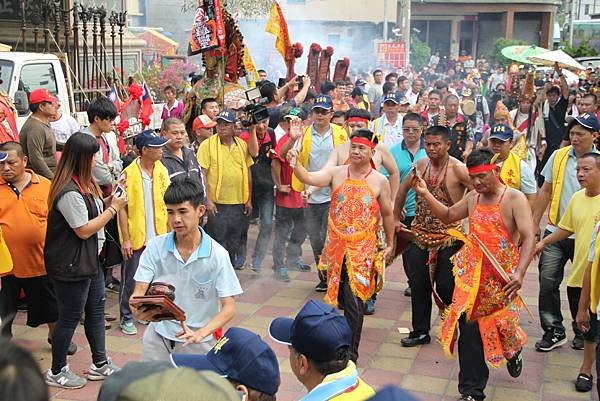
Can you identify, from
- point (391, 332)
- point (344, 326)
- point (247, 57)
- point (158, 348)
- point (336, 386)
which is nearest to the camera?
point (336, 386)

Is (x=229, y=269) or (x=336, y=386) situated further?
(x=229, y=269)

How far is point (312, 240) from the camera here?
831 cm

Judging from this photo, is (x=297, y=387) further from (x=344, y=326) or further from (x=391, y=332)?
(x=344, y=326)

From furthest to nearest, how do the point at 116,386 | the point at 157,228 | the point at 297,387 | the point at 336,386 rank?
the point at 157,228
the point at 297,387
the point at 336,386
the point at 116,386

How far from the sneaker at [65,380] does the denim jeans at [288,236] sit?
335cm

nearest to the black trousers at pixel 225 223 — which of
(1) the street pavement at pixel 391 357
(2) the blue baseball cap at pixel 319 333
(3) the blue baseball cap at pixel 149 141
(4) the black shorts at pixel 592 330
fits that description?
(1) the street pavement at pixel 391 357

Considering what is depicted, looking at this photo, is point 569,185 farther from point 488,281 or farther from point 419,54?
point 419,54

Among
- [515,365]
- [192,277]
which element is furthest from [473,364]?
[192,277]

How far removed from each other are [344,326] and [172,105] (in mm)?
10114

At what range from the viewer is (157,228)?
20.9 ft

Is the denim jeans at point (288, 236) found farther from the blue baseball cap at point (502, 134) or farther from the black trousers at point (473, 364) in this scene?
the black trousers at point (473, 364)

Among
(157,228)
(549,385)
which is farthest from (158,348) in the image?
(549,385)

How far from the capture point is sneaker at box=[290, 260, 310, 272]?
8.80 m

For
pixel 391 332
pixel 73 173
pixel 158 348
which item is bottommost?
pixel 391 332
